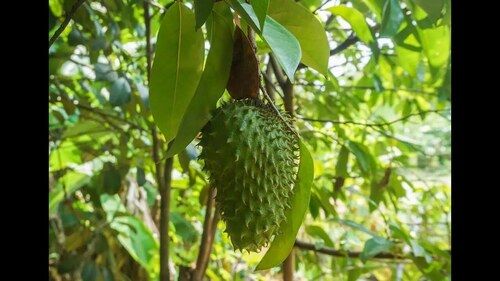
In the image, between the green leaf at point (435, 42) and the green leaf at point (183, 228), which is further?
the green leaf at point (183, 228)

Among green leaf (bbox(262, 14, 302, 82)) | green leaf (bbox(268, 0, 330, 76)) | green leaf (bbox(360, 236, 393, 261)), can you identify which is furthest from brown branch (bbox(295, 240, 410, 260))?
green leaf (bbox(262, 14, 302, 82))

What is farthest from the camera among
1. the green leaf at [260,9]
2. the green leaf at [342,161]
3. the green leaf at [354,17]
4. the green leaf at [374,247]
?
the green leaf at [342,161]

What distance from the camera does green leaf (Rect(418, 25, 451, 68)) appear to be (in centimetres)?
106

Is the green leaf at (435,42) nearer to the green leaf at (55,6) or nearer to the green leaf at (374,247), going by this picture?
the green leaf at (374,247)

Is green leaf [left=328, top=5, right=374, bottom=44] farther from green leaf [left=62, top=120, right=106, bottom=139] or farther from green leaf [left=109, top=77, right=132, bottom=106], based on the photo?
green leaf [left=62, top=120, right=106, bottom=139]

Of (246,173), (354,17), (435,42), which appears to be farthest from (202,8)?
(435,42)

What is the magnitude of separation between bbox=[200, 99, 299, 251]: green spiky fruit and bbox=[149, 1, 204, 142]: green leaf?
4cm

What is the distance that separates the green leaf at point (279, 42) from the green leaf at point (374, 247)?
2.65 ft

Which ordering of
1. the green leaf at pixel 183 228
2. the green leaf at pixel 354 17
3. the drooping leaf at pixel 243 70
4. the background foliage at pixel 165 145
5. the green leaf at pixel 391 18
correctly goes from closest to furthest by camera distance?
the drooping leaf at pixel 243 70
the green leaf at pixel 391 18
the green leaf at pixel 354 17
the background foliage at pixel 165 145
the green leaf at pixel 183 228

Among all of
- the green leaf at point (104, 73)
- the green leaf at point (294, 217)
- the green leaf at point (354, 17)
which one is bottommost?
the green leaf at point (294, 217)

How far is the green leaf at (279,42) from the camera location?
0.46m

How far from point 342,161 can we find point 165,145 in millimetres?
448

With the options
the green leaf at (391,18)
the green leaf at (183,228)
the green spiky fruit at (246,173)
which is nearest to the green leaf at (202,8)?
the green spiky fruit at (246,173)
